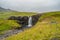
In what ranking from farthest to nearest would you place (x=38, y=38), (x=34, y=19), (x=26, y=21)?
(x=26, y=21) → (x=34, y=19) → (x=38, y=38)

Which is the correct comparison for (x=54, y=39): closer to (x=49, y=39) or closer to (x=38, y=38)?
(x=49, y=39)

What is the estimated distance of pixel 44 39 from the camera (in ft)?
131

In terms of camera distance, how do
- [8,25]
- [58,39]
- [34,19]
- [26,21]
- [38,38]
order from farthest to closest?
[26,21]
[34,19]
[8,25]
[38,38]
[58,39]

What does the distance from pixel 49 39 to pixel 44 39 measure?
53.5 inches

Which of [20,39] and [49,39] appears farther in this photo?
[20,39]

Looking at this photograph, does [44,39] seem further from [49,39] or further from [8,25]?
[8,25]

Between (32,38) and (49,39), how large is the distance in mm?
5194

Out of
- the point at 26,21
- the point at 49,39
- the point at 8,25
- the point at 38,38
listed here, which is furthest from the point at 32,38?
the point at 26,21

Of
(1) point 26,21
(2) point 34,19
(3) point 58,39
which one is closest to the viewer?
(3) point 58,39

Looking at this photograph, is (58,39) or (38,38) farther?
(38,38)

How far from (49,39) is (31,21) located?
8789 centimetres

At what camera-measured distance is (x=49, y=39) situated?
1545 inches

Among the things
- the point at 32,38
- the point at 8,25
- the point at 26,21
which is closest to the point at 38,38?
the point at 32,38

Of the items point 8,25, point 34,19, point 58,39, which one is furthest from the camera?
point 34,19
